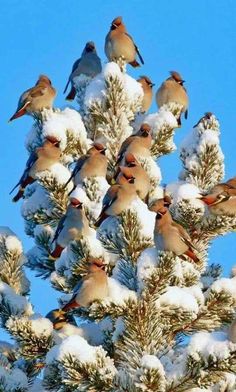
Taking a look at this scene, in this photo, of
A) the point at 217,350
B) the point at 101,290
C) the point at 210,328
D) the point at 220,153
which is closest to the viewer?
the point at 217,350

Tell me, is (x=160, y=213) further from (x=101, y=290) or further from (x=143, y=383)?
(x=143, y=383)

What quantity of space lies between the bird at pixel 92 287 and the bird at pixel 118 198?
288 mm

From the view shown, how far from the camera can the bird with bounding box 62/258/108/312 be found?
15.3 feet

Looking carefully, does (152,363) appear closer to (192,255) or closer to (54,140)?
(192,255)

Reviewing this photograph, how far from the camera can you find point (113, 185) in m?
5.09

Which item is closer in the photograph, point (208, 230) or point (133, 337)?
point (133, 337)

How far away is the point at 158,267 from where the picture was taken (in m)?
4.63

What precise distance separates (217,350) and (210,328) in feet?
2.54

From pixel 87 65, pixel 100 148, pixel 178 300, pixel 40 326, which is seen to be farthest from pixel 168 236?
pixel 87 65

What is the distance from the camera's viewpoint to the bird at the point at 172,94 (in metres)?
7.22

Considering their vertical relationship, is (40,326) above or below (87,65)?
below

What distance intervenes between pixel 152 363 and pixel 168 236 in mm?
635

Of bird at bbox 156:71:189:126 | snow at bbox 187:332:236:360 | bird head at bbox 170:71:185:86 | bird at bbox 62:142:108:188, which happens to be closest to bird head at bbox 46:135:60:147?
bird at bbox 62:142:108:188

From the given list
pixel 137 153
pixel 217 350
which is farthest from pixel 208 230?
pixel 217 350
